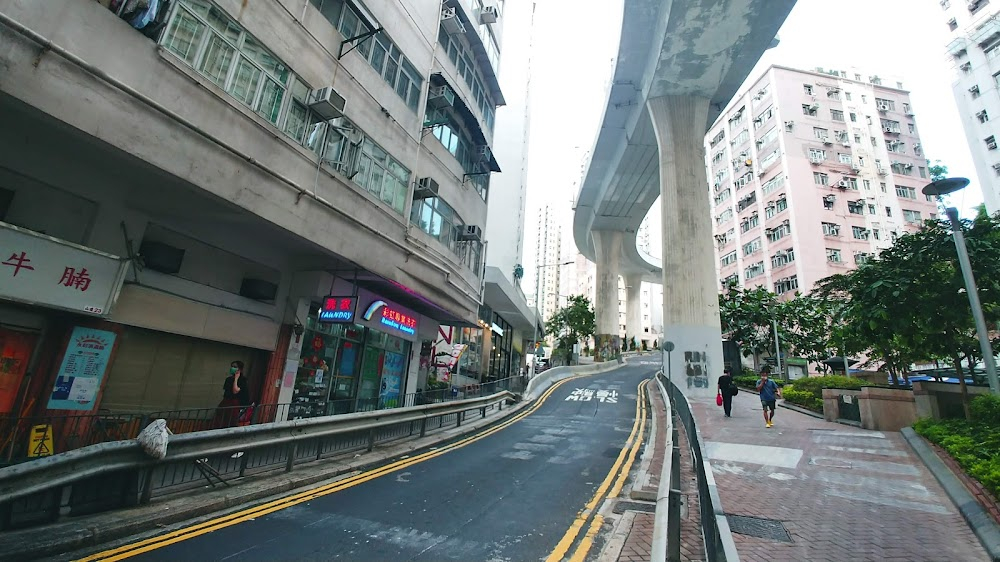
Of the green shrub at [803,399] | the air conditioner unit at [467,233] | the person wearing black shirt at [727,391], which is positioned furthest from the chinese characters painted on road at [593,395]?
the air conditioner unit at [467,233]

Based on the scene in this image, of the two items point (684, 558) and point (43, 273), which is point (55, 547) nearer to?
point (43, 273)

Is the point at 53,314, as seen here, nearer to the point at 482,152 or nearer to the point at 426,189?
the point at 426,189

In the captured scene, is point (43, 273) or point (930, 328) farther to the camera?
point (930, 328)

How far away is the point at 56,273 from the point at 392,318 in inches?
343

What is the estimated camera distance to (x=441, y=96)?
16469 mm

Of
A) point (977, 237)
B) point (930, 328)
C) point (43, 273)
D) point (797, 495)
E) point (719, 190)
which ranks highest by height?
point (719, 190)

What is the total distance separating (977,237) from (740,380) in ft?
71.4

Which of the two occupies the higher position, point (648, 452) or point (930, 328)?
point (930, 328)

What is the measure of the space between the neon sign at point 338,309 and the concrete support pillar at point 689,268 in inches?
742

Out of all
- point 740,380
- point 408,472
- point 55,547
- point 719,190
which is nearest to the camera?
point 55,547

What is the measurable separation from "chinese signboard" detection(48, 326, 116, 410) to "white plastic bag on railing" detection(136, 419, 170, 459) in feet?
10.4

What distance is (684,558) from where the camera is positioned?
4715 mm

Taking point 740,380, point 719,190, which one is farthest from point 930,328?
point 719,190

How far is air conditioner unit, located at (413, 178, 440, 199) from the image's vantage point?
15094 millimetres
